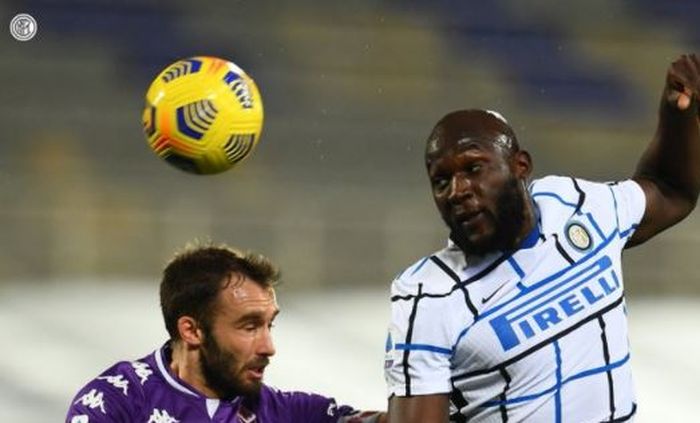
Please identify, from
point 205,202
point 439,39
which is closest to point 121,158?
point 205,202

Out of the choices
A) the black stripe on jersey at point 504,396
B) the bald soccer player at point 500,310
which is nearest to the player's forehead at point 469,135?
the bald soccer player at point 500,310

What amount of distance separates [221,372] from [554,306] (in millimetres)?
870

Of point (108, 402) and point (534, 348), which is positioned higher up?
point (108, 402)

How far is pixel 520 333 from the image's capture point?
3176 mm

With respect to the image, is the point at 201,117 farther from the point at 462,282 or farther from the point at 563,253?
the point at 563,253

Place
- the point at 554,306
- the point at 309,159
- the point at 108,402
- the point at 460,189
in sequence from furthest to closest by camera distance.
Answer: the point at 309,159, the point at 108,402, the point at 554,306, the point at 460,189

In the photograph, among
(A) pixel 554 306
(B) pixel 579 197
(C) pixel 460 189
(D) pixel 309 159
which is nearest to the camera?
(C) pixel 460 189

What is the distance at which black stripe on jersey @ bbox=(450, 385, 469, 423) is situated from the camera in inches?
127

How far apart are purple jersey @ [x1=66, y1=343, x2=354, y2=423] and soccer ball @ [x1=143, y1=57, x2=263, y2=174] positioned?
1.61ft

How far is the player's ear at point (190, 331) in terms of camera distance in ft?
12.1

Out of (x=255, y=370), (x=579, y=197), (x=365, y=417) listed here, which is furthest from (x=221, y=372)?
(x=579, y=197)

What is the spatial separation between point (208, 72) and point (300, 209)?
2201mm

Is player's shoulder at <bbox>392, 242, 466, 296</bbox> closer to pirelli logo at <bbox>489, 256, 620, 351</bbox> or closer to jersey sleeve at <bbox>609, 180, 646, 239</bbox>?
pirelli logo at <bbox>489, 256, 620, 351</bbox>

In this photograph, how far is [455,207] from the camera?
311 centimetres
